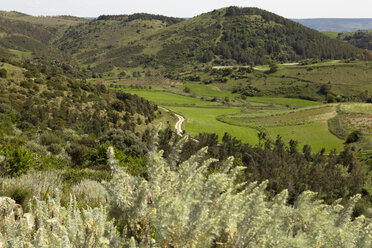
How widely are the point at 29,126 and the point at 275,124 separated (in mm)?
51015

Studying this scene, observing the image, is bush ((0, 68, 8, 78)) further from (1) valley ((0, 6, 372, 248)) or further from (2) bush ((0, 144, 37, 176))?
(2) bush ((0, 144, 37, 176))

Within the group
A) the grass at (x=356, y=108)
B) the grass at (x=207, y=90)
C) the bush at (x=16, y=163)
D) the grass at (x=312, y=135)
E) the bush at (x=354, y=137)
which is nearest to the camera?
the bush at (x=16, y=163)

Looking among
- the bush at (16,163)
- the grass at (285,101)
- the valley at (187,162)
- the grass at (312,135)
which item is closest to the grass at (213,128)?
the valley at (187,162)

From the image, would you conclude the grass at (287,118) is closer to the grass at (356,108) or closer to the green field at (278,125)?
the green field at (278,125)

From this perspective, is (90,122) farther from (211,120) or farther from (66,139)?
(211,120)

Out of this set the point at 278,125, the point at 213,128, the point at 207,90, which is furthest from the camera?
the point at 207,90

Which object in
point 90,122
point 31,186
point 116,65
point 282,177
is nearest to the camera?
point 31,186

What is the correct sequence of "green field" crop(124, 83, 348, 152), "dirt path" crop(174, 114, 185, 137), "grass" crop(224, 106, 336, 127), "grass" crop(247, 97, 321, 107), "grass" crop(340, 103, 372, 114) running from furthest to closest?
"grass" crop(247, 97, 321, 107) < "grass" crop(340, 103, 372, 114) < "grass" crop(224, 106, 336, 127) < "green field" crop(124, 83, 348, 152) < "dirt path" crop(174, 114, 185, 137)

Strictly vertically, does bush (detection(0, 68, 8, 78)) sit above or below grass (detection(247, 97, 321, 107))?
above

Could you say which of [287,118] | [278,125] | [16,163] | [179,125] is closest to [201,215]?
[16,163]

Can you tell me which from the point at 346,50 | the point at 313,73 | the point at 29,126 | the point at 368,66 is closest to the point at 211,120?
the point at 29,126

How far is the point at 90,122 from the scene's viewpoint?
33.4 meters

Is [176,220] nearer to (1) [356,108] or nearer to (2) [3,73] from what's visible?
(2) [3,73]

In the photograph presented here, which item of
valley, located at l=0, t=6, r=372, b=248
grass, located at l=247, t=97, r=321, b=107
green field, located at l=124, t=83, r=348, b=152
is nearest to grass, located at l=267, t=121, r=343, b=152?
green field, located at l=124, t=83, r=348, b=152
